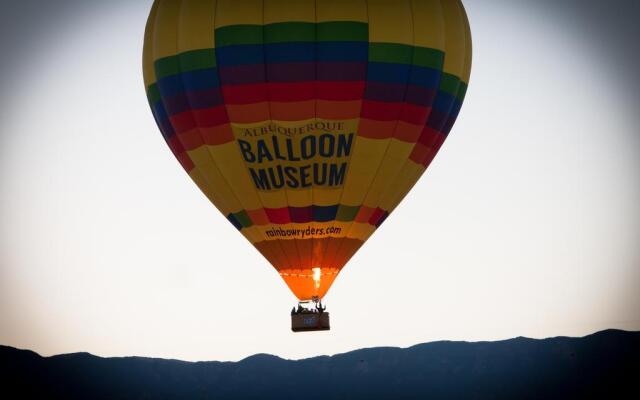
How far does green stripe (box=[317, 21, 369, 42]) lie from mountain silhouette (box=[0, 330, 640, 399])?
7780cm

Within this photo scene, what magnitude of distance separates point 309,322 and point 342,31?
487cm

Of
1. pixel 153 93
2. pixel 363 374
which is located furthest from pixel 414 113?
pixel 363 374

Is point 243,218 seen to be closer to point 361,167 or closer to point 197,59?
point 361,167

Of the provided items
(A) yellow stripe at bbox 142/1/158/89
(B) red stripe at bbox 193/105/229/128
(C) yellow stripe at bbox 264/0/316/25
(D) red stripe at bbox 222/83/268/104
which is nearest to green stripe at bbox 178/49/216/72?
(D) red stripe at bbox 222/83/268/104

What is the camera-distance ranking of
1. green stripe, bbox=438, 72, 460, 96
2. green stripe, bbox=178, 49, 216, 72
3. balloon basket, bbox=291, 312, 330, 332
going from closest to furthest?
1. green stripe, bbox=178, 49, 216, 72
2. balloon basket, bbox=291, 312, 330, 332
3. green stripe, bbox=438, 72, 460, 96

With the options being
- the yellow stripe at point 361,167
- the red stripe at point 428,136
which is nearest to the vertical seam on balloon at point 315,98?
the yellow stripe at point 361,167

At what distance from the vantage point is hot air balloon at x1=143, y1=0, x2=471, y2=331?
1723 cm

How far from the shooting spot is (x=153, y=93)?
1886cm

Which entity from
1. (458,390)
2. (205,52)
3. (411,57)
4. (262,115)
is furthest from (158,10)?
(458,390)

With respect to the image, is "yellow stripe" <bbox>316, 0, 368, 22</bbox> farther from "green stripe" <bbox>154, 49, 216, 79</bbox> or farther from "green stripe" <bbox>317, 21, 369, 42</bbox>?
"green stripe" <bbox>154, 49, 216, 79</bbox>

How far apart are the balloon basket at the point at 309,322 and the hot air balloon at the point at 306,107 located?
0.07 feet

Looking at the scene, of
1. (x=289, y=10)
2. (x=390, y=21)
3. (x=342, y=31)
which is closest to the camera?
(x=289, y=10)

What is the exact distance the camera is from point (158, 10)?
1827 centimetres

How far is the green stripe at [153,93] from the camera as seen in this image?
1869 cm
